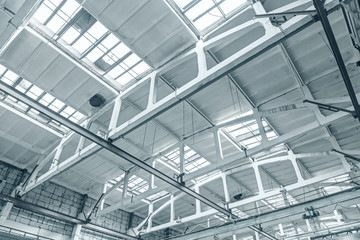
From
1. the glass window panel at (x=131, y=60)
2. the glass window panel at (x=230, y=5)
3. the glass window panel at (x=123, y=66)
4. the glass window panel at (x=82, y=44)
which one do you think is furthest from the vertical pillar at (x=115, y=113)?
the glass window panel at (x=230, y=5)

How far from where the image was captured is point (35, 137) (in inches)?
566

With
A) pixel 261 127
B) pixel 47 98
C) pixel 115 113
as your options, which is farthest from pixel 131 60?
pixel 261 127

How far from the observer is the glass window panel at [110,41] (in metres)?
9.77

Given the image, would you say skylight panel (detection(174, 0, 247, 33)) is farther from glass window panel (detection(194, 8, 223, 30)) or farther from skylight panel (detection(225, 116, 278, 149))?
skylight panel (detection(225, 116, 278, 149))

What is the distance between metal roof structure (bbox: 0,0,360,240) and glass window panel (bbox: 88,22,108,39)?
4 centimetres

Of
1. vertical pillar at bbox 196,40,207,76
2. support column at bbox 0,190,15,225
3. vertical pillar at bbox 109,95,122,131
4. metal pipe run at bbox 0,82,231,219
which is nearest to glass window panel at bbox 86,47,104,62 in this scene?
vertical pillar at bbox 109,95,122,131

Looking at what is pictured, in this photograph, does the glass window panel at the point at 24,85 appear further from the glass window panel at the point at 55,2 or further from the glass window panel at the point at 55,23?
the glass window panel at the point at 55,2

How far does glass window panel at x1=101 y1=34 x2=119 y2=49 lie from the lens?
9.77m

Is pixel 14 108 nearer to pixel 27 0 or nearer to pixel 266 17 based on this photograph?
pixel 27 0

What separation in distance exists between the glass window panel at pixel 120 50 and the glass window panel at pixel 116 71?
649mm

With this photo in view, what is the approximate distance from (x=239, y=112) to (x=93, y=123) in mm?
7509

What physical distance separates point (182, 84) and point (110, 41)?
11.4 feet

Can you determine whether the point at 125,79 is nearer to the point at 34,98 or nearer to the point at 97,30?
the point at 97,30

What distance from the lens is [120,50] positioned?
10.2 meters
